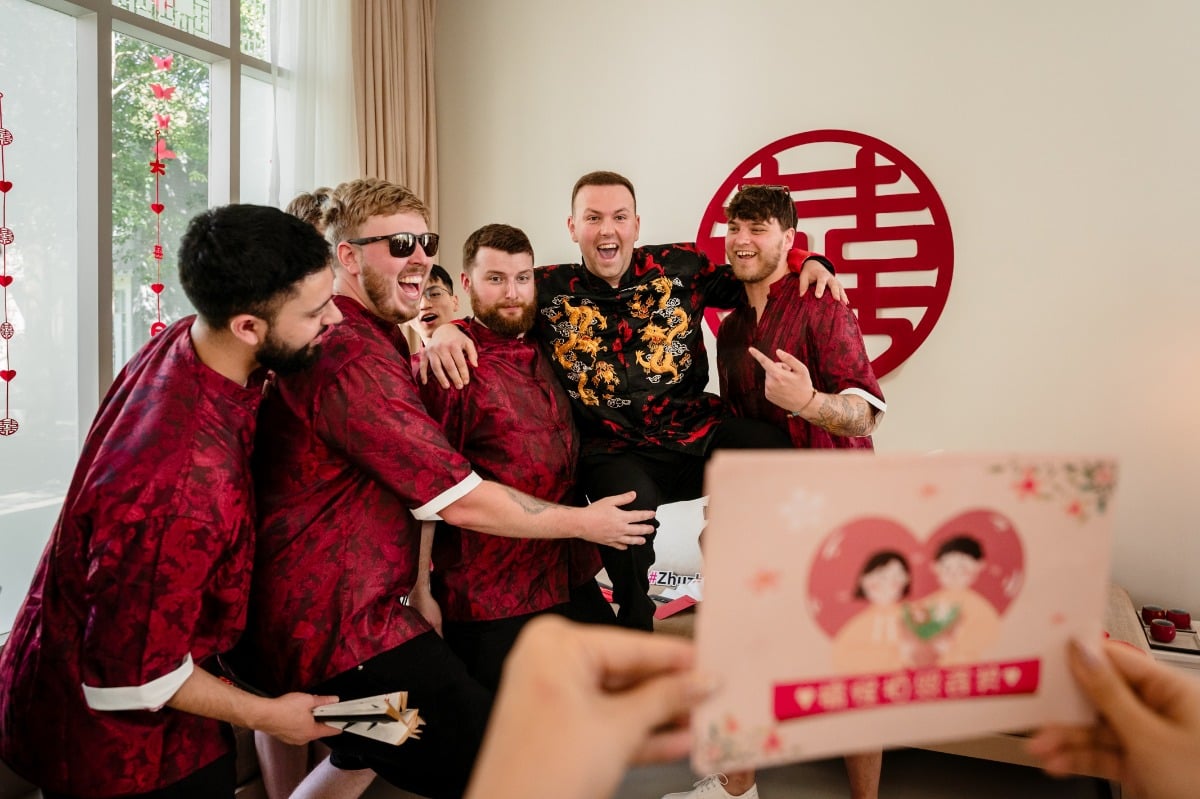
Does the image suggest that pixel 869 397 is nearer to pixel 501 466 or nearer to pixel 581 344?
pixel 581 344

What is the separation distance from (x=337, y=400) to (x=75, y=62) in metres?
2.23

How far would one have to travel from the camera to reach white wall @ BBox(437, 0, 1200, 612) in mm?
3047

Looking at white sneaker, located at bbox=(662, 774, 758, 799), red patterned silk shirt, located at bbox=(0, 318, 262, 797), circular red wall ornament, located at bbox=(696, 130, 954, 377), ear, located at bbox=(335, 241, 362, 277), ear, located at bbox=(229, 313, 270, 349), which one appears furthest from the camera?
circular red wall ornament, located at bbox=(696, 130, 954, 377)

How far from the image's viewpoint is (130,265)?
3139 millimetres

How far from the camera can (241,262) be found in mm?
1503

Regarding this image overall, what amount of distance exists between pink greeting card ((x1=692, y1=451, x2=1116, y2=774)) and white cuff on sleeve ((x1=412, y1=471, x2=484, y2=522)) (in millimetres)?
1093

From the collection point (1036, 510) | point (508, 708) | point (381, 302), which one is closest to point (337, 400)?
point (381, 302)

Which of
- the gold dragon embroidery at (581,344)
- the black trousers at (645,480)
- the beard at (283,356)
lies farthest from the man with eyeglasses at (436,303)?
the beard at (283,356)

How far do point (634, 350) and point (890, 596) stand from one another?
1.53 meters

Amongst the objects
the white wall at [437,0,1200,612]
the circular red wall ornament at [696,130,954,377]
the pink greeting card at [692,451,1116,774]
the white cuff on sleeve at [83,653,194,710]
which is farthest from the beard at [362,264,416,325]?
the white wall at [437,0,1200,612]

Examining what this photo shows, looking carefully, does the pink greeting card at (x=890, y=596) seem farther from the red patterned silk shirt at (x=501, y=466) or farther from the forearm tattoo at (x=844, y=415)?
the red patterned silk shirt at (x=501, y=466)

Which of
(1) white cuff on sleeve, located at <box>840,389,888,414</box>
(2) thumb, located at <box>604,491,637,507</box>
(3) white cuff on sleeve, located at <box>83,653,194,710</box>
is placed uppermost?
(1) white cuff on sleeve, located at <box>840,389,888,414</box>

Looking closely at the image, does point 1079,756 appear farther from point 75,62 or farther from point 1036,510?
point 75,62

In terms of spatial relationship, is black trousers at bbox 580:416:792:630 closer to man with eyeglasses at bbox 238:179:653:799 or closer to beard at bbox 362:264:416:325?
man with eyeglasses at bbox 238:179:653:799
